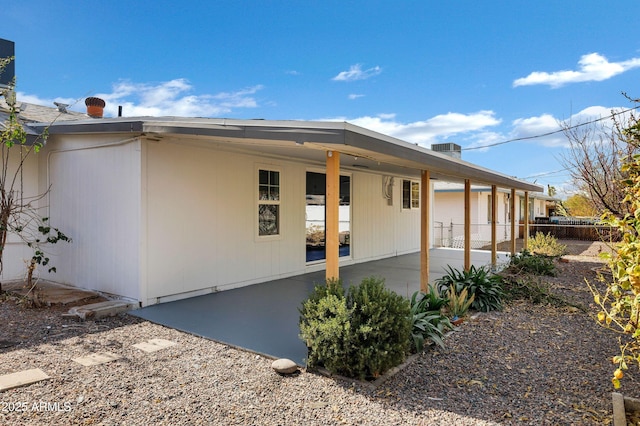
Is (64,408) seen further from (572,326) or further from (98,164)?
(572,326)

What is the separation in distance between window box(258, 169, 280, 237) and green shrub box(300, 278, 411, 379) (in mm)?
3901

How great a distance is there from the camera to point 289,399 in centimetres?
298

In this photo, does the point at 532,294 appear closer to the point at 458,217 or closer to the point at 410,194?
the point at 410,194

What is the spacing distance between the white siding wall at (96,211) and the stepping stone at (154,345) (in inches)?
56.4

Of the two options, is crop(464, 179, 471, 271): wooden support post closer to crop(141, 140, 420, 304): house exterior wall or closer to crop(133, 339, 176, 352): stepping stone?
crop(141, 140, 420, 304): house exterior wall

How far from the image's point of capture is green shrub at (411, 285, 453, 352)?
3953 millimetres

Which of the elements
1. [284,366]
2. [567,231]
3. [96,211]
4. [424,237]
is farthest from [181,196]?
[567,231]

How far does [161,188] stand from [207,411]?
3608mm

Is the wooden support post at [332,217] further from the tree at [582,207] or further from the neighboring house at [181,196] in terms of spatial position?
the tree at [582,207]

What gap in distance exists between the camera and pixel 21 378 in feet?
10.6

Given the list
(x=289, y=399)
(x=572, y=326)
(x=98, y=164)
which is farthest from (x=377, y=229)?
(x=289, y=399)

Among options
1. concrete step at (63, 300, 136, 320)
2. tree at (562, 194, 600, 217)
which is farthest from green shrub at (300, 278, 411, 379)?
tree at (562, 194, 600, 217)

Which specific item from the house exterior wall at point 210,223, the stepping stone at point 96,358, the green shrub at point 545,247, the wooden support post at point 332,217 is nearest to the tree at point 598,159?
the green shrub at point 545,247

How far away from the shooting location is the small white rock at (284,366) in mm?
3398
